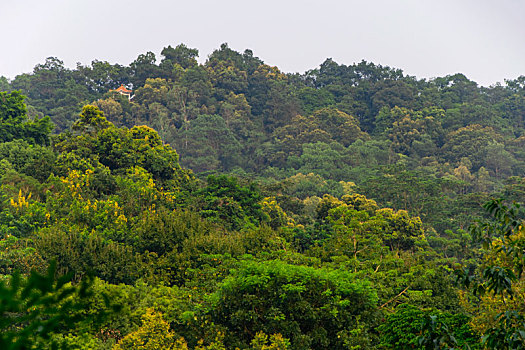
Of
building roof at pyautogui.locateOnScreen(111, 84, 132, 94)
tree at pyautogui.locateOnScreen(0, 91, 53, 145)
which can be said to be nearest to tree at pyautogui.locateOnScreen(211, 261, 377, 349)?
tree at pyautogui.locateOnScreen(0, 91, 53, 145)

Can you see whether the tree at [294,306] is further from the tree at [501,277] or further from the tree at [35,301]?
the tree at [35,301]

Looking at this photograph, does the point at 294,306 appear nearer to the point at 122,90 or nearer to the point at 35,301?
the point at 35,301

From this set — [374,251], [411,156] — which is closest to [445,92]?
[411,156]

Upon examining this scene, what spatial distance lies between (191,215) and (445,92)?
163 ft

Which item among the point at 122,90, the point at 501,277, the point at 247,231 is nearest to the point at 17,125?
the point at 247,231

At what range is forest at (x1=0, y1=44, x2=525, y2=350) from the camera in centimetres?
703

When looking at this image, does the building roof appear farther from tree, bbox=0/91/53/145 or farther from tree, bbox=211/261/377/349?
tree, bbox=211/261/377/349

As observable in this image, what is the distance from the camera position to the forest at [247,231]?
703 cm

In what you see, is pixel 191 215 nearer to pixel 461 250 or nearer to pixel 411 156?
pixel 461 250

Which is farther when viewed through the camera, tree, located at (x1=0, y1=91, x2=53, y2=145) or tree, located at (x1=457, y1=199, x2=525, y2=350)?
tree, located at (x1=0, y1=91, x2=53, y2=145)

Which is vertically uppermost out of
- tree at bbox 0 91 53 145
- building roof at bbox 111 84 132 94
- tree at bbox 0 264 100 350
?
building roof at bbox 111 84 132 94

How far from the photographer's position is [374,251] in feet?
52.0

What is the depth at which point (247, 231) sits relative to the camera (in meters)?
17.3

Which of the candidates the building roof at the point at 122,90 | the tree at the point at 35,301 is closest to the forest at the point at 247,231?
the tree at the point at 35,301
